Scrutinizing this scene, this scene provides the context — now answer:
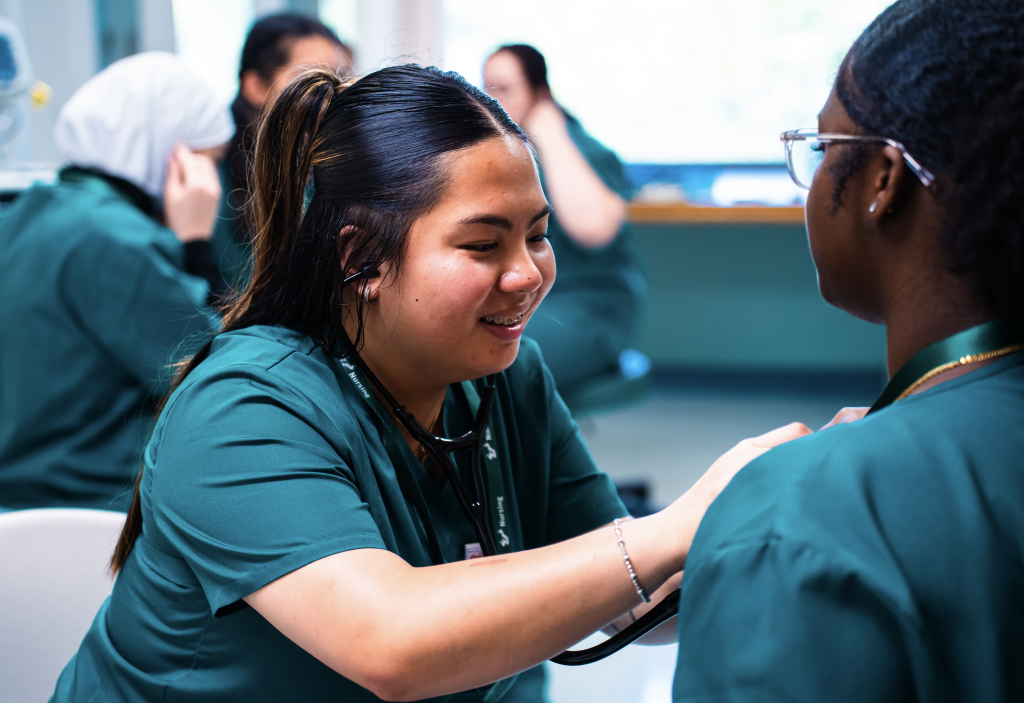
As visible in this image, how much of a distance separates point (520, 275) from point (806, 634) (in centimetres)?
47

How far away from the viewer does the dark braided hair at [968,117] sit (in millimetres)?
583

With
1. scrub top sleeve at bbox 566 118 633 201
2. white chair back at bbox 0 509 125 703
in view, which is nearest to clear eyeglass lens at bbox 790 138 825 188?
white chair back at bbox 0 509 125 703

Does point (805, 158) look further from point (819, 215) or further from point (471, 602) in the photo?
point (471, 602)

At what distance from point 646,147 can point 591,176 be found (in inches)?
87.5

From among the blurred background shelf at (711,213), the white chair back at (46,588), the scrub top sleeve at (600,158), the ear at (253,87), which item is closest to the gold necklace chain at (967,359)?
the white chair back at (46,588)

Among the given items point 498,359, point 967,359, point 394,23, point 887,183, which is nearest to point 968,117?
point 887,183

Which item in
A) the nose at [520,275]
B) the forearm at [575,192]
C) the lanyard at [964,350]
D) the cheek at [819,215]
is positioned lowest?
the forearm at [575,192]

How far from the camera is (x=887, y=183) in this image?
64cm

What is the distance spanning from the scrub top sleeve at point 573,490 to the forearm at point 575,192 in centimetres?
124

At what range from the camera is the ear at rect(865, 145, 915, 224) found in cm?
63

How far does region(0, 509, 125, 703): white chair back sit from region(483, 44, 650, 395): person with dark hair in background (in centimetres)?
118

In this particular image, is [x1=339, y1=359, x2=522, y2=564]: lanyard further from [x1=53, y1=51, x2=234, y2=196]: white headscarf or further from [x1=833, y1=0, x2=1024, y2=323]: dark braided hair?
[x1=53, y1=51, x2=234, y2=196]: white headscarf

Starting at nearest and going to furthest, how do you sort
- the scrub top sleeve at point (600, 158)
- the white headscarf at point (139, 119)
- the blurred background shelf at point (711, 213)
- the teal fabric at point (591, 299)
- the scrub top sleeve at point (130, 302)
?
1. the scrub top sleeve at point (130, 302)
2. the white headscarf at point (139, 119)
3. the teal fabric at point (591, 299)
4. the scrub top sleeve at point (600, 158)
5. the blurred background shelf at point (711, 213)

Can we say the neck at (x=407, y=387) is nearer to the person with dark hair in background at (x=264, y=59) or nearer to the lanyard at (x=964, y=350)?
the lanyard at (x=964, y=350)
